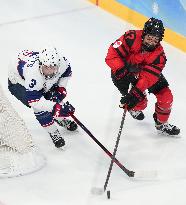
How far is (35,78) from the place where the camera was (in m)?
3.05

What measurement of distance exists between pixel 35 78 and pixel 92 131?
629 millimetres

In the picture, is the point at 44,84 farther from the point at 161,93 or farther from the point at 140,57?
the point at 161,93

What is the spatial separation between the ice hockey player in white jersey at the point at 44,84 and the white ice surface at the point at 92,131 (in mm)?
229

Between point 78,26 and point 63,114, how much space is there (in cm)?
210

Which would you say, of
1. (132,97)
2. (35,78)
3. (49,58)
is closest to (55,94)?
(35,78)

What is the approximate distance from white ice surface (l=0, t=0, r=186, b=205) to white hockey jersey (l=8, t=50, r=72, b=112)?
336mm

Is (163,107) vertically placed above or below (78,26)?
above

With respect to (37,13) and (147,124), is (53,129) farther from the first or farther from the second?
(37,13)

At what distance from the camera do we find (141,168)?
3.14 metres

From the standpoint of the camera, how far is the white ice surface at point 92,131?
291 centimetres

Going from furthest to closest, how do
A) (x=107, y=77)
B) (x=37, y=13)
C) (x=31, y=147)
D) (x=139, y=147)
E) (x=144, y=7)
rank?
(x=37, y=13) < (x=144, y=7) < (x=107, y=77) < (x=139, y=147) < (x=31, y=147)

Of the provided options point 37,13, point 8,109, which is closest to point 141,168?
→ point 8,109

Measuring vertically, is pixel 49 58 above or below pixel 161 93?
above

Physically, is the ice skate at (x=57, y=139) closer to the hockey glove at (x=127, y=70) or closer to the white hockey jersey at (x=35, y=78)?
the white hockey jersey at (x=35, y=78)
